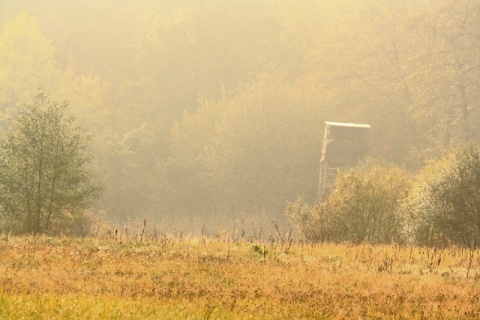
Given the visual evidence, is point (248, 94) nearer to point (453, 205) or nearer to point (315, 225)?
point (315, 225)

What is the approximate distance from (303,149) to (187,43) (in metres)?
23.4

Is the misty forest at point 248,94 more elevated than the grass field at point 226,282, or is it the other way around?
the misty forest at point 248,94

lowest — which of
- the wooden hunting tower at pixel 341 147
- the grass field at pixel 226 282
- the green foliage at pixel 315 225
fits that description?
the grass field at pixel 226 282

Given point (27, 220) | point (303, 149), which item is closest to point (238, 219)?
point (303, 149)

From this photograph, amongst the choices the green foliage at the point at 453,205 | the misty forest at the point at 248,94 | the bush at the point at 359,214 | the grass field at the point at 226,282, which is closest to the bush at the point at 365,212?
the bush at the point at 359,214

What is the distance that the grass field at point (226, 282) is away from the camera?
15.0 metres

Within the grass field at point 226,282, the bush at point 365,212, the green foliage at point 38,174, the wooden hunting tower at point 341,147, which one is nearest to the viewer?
the grass field at point 226,282

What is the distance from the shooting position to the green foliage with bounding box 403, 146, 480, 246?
29438 mm

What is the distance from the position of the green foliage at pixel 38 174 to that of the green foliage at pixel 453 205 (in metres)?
15.0

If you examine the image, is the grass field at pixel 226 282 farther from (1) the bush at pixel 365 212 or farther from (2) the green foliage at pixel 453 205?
(1) the bush at pixel 365 212

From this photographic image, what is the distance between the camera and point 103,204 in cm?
6197

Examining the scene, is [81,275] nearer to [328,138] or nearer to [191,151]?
[328,138]

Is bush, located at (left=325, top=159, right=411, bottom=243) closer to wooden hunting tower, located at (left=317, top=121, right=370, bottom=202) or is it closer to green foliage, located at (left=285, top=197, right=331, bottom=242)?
green foliage, located at (left=285, top=197, right=331, bottom=242)

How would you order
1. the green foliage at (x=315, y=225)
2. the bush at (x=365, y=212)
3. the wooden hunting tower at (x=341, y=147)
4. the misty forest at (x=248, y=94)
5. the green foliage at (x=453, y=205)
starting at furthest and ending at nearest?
the misty forest at (x=248, y=94) < the wooden hunting tower at (x=341, y=147) < the green foliage at (x=315, y=225) < the bush at (x=365, y=212) < the green foliage at (x=453, y=205)
